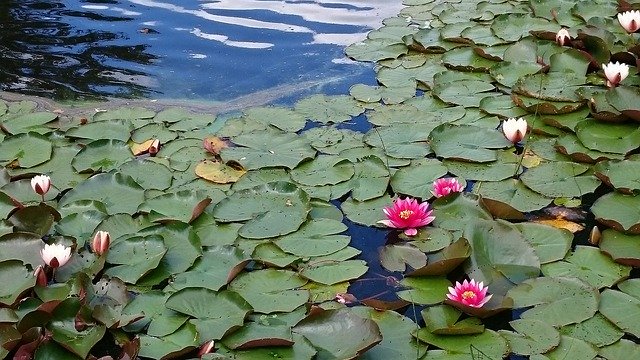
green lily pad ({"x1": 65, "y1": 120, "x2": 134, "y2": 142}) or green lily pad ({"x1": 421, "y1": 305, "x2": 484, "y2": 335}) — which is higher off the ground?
green lily pad ({"x1": 421, "y1": 305, "x2": 484, "y2": 335})

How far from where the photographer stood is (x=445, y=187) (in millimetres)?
2619

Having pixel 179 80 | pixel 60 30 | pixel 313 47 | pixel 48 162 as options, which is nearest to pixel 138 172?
pixel 48 162

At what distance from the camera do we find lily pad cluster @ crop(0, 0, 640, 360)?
2062 millimetres

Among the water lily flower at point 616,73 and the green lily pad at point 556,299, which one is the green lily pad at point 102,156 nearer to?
the green lily pad at point 556,299

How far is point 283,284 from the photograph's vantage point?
230 cm

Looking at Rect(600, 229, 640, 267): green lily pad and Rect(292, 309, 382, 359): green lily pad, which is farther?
Rect(600, 229, 640, 267): green lily pad

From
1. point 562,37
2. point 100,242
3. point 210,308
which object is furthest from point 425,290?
point 562,37

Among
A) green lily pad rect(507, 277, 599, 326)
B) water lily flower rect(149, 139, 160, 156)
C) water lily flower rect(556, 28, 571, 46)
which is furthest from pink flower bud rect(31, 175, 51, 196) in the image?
water lily flower rect(556, 28, 571, 46)

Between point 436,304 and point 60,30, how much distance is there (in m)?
3.45

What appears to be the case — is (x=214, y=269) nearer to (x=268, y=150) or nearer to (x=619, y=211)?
(x=268, y=150)

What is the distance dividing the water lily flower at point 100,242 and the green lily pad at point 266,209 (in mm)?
421

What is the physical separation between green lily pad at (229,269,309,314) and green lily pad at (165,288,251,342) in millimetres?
65

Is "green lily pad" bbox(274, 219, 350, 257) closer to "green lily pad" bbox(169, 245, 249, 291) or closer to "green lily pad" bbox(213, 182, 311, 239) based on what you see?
"green lily pad" bbox(213, 182, 311, 239)

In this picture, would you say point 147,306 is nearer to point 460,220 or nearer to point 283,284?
point 283,284
